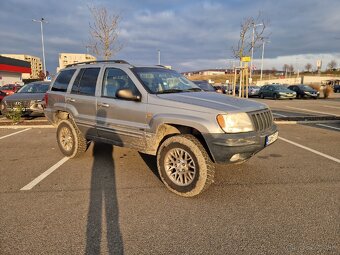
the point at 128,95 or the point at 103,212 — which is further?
the point at 128,95

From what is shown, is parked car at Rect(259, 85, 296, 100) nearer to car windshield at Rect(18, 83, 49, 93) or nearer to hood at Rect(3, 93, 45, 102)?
car windshield at Rect(18, 83, 49, 93)

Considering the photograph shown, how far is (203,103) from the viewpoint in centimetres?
396

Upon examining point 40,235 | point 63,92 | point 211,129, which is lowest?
point 40,235

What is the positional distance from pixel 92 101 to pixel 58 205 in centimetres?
208

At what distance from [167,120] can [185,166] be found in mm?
728

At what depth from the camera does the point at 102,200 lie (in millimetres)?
3859

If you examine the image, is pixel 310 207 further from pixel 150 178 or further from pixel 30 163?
pixel 30 163

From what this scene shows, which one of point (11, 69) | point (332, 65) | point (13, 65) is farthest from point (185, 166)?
point (332, 65)

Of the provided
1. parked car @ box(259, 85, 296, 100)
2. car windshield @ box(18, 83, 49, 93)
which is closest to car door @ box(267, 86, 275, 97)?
Answer: parked car @ box(259, 85, 296, 100)

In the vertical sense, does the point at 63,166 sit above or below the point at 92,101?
below

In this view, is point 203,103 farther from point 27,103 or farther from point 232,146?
point 27,103

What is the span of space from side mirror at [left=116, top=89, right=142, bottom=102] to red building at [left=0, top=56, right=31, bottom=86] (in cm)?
5124

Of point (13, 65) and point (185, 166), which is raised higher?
point (13, 65)

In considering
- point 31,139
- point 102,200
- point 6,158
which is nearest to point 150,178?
point 102,200
